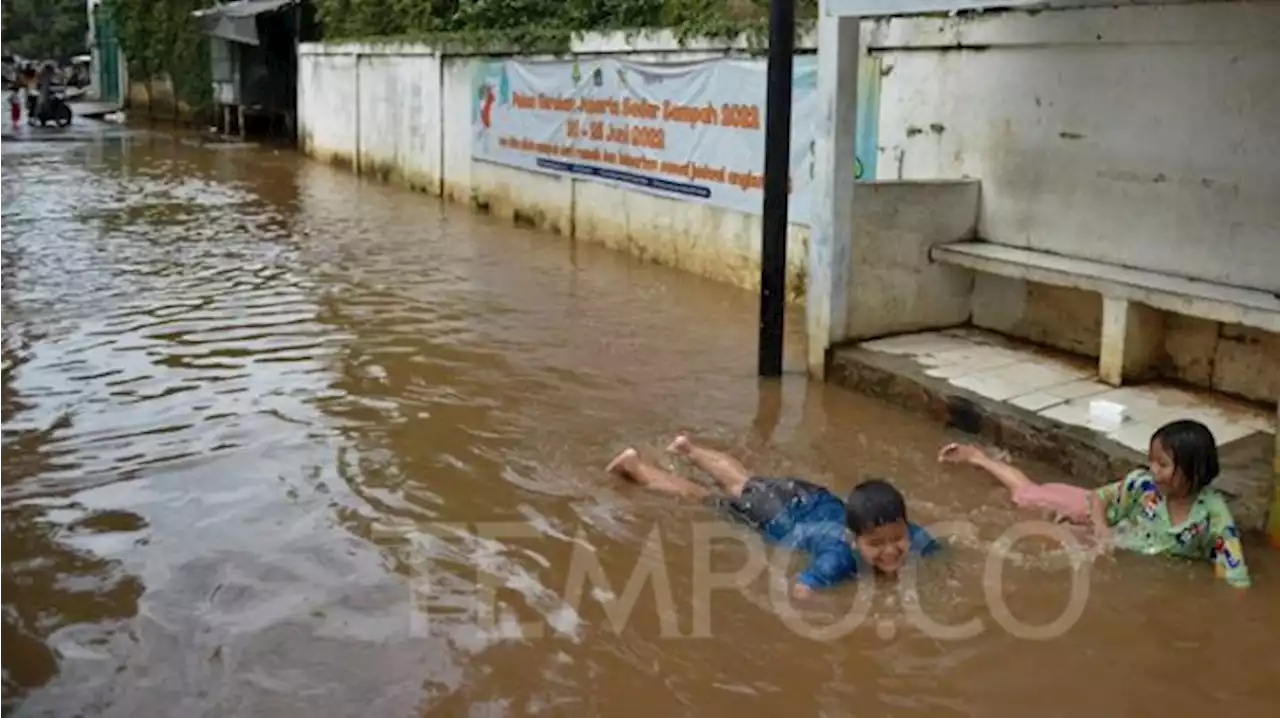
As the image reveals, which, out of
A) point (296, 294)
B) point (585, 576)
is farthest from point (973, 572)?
point (296, 294)

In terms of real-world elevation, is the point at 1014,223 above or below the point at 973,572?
above

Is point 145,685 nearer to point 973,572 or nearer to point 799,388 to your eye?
point 973,572

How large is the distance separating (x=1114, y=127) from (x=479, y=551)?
465 centimetres

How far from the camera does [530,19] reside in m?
17.0

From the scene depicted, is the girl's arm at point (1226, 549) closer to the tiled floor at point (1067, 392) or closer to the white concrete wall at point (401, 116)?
the tiled floor at point (1067, 392)

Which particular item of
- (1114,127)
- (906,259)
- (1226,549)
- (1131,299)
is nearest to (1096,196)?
(1114,127)

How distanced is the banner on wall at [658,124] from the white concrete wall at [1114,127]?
74cm

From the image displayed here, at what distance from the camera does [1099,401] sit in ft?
22.8

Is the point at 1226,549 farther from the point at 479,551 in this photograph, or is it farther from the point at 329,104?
the point at 329,104

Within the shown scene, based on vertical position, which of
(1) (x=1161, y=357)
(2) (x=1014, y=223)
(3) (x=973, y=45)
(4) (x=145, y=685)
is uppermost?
(3) (x=973, y=45)

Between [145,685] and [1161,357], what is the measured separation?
5.63 metres

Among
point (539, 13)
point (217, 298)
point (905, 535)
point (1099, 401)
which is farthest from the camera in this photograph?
point (539, 13)

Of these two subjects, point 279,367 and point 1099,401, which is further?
point 279,367

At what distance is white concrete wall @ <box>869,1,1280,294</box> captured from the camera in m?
6.98
